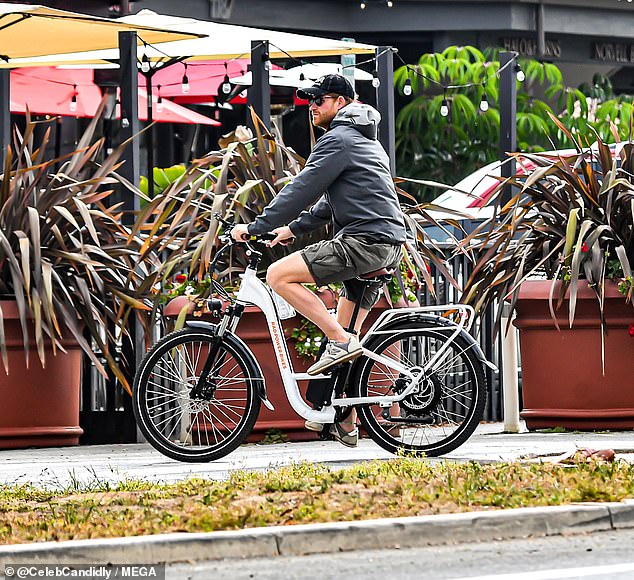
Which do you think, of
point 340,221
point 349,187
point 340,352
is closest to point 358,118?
point 349,187

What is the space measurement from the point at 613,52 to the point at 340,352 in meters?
19.1

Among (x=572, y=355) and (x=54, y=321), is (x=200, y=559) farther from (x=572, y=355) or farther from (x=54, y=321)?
(x=572, y=355)

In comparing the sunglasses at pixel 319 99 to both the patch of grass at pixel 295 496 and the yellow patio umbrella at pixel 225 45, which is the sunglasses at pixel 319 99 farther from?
the yellow patio umbrella at pixel 225 45

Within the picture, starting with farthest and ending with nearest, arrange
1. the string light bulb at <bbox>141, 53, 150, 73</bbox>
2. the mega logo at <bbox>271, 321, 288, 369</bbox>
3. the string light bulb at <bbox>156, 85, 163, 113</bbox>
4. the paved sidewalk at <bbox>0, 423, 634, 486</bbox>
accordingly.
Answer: the string light bulb at <bbox>156, 85, 163, 113</bbox> < the string light bulb at <bbox>141, 53, 150, 73</bbox> < the mega logo at <bbox>271, 321, 288, 369</bbox> < the paved sidewalk at <bbox>0, 423, 634, 486</bbox>

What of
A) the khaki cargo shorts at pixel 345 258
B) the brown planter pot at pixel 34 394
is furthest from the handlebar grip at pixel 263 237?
the brown planter pot at pixel 34 394

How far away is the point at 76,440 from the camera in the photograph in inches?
377

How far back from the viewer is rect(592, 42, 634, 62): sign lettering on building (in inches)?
1009

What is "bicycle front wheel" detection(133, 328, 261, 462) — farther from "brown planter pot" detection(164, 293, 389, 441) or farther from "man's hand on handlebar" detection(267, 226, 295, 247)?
"brown planter pot" detection(164, 293, 389, 441)

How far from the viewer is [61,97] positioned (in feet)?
53.7

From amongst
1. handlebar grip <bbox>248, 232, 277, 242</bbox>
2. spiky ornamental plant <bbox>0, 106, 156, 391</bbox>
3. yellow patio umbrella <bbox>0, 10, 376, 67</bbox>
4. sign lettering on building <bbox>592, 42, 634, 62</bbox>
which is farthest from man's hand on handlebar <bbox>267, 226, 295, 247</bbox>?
sign lettering on building <bbox>592, 42, 634, 62</bbox>

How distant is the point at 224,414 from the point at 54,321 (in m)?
1.29

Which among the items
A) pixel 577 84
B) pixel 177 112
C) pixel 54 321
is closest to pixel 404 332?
pixel 54 321

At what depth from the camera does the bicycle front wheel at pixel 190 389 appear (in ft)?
26.1

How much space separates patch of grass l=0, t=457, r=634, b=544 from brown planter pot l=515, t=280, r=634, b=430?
103 inches
